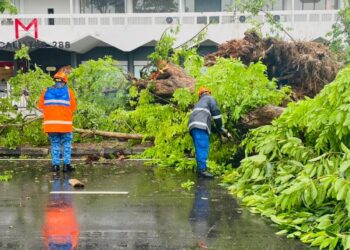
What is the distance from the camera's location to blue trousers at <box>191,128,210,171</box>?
29.1 feet

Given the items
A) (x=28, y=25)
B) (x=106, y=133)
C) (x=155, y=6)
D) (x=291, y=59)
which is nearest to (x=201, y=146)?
(x=106, y=133)

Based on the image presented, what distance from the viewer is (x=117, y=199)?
24.0 feet

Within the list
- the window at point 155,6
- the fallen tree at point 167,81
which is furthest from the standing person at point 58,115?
the window at point 155,6

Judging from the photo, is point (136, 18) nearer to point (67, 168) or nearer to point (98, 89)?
point (98, 89)

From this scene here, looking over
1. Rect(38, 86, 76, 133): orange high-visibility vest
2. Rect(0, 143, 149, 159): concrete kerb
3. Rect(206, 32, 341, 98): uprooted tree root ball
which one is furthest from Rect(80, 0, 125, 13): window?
Rect(38, 86, 76, 133): orange high-visibility vest

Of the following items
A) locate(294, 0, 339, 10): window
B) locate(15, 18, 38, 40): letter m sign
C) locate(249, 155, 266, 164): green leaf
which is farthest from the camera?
locate(294, 0, 339, 10): window

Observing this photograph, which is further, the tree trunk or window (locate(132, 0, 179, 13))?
window (locate(132, 0, 179, 13))

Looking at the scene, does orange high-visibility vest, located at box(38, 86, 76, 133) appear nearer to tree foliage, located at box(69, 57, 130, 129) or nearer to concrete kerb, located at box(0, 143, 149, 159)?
concrete kerb, located at box(0, 143, 149, 159)

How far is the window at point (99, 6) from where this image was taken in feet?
114

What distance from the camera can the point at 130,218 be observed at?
6.27 metres

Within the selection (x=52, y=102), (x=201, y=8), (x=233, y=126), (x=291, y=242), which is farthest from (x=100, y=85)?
(x=201, y=8)

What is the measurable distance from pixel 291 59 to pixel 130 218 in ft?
29.6

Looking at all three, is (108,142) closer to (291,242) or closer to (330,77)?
(330,77)

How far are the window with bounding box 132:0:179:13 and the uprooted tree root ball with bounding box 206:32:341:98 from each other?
20856mm
